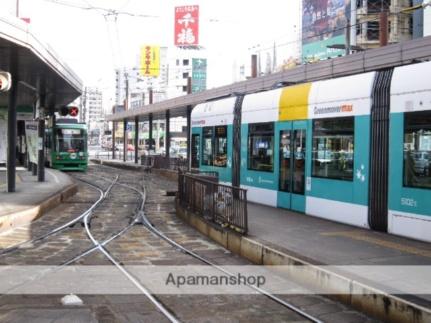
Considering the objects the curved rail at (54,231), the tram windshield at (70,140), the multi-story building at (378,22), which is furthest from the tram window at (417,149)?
the multi-story building at (378,22)

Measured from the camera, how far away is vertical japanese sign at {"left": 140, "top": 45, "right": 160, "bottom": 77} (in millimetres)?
49744

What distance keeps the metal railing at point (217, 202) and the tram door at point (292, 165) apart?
2.16m

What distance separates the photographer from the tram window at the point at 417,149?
957cm

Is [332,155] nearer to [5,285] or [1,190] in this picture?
[5,285]

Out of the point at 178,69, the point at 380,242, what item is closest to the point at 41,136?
the point at 380,242

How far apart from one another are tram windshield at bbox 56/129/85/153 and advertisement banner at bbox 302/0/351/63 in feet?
95.5

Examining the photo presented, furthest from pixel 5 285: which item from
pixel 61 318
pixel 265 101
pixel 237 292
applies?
pixel 265 101

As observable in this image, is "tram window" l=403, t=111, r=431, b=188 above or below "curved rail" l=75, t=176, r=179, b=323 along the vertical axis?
above

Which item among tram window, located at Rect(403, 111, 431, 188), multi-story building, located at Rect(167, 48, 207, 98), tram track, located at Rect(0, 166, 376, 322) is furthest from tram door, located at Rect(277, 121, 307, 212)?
multi-story building, located at Rect(167, 48, 207, 98)

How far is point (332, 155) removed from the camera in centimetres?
1238

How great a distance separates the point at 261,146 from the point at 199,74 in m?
88.4

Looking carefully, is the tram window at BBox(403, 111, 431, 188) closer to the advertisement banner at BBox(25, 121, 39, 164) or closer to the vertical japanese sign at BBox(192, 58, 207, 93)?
the advertisement banner at BBox(25, 121, 39, 164)

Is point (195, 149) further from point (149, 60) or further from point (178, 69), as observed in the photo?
point (178, 69)

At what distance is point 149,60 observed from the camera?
49938mm
